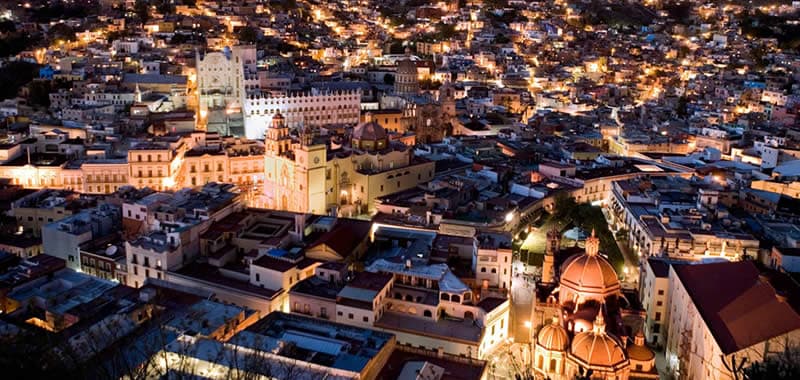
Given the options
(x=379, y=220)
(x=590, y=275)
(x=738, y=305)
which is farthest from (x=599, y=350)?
(x=379, y=220)

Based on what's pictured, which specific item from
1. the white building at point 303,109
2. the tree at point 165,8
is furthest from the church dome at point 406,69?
the tree at point 165,8

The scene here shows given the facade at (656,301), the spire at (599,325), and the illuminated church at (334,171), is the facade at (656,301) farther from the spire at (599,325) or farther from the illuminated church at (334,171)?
the illuminated church at (334,171)

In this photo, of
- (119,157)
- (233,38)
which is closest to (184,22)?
(233,38)

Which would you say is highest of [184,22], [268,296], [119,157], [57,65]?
[184,22]

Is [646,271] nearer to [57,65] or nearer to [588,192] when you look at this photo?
[588,192]

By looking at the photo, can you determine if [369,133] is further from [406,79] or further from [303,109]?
[406,79]

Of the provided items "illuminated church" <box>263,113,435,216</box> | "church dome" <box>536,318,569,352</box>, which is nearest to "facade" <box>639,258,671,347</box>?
"church dome" <box>536,318,569,352</box>
